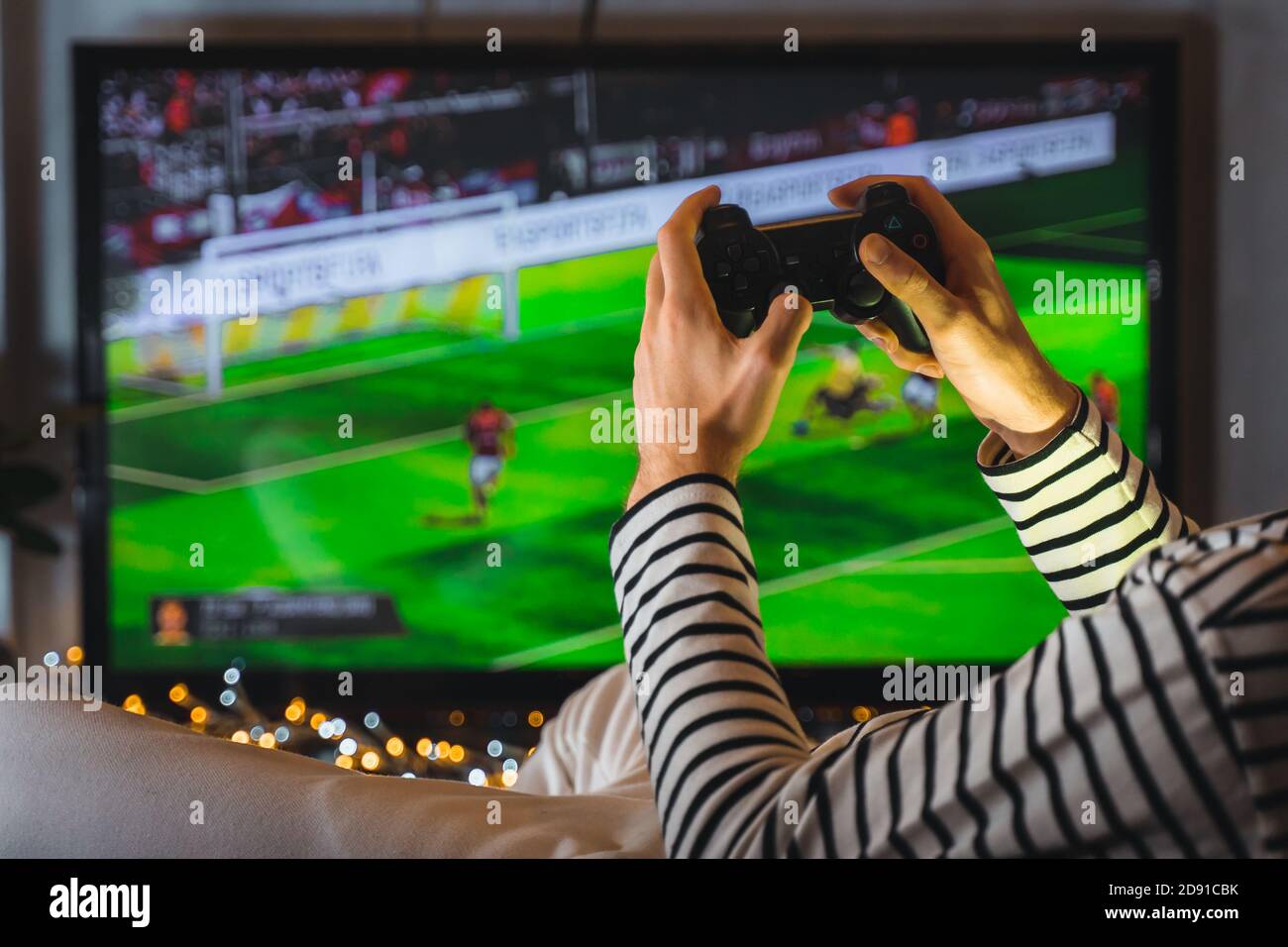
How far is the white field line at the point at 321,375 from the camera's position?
1.96 meters

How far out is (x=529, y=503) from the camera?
1956 millimetres

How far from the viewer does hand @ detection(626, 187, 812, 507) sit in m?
0.49

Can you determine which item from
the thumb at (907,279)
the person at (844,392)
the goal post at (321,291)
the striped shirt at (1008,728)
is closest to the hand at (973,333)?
the thumb at (907,279)

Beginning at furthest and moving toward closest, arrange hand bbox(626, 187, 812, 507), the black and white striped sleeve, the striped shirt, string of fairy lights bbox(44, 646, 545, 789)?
string of fairy lights bbox(44, 646, 545, 789) → the black and white striped sleeve → hand bbox(626, 187, 812, 507) → the striped shirt

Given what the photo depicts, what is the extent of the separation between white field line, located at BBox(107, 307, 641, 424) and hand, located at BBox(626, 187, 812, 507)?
1.47 meters

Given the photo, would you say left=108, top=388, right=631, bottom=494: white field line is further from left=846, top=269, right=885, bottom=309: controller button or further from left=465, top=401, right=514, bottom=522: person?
left=846, top=269, right=885, bottom=309: controller button

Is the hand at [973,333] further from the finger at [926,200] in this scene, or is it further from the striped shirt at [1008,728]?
the striped shirt at [1008,728]

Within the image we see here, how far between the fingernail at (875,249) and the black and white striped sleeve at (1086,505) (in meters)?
0.14

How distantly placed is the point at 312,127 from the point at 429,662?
37.3 inches

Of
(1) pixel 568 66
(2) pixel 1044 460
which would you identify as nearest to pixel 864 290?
(2) pixel 1044 460

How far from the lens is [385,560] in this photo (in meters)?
1.96

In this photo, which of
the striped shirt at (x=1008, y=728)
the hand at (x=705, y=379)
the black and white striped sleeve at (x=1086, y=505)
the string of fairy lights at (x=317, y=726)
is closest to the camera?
the striped shirt at (x=1008, y=728)

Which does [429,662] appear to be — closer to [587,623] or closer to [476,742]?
[476,742]

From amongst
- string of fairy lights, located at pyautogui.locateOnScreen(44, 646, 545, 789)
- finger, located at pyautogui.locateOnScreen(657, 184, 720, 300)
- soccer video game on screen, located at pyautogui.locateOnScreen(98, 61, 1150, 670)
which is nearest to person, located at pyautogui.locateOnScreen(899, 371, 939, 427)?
soccer video game on screen, located at pyautogui.locateOnScreen(98, 61, 1150, 670)
